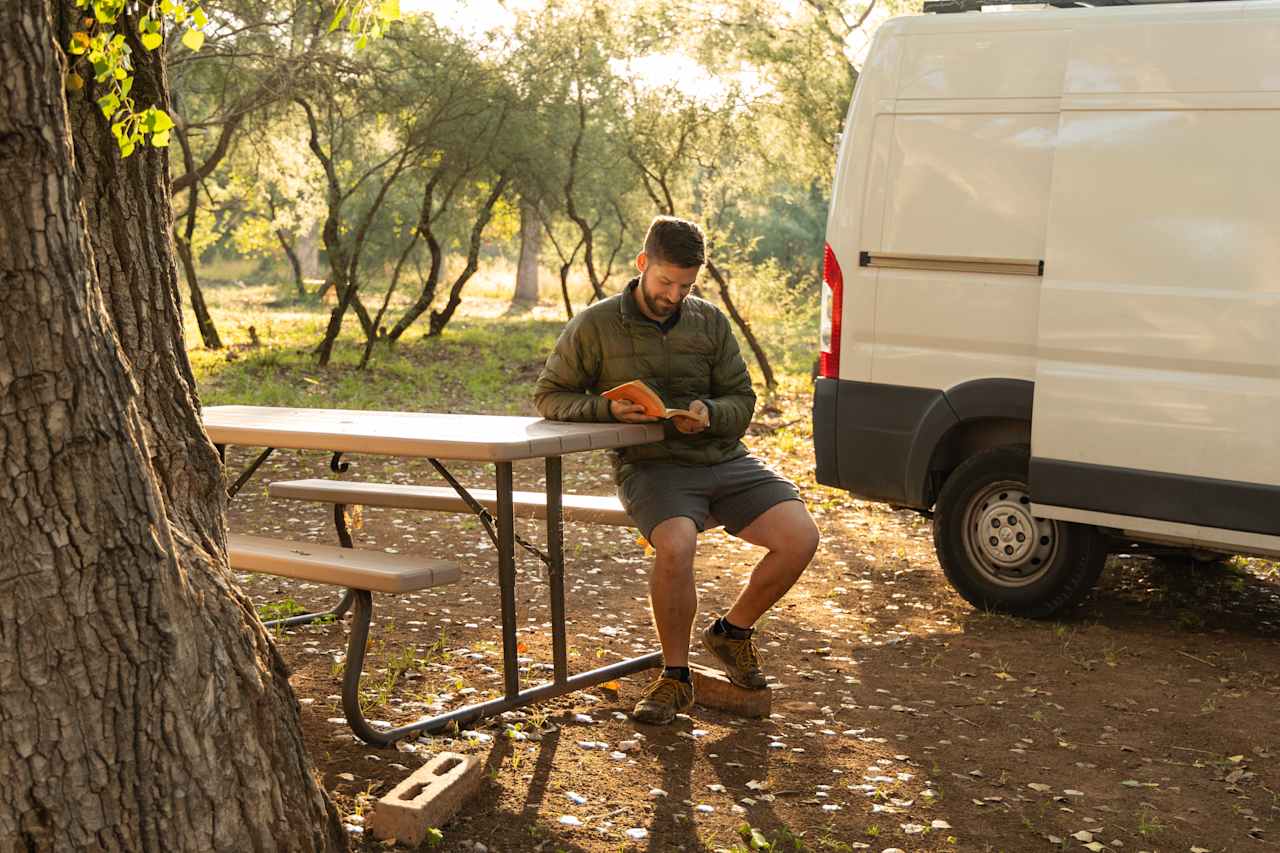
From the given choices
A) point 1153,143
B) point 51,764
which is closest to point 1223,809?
point 1153,143

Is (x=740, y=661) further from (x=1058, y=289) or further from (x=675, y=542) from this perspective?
(x=1058, y=289)

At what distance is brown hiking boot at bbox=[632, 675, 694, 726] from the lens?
522cm

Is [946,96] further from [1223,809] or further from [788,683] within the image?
[1223,809]

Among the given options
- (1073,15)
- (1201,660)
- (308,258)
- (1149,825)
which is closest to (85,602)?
(1149,825)

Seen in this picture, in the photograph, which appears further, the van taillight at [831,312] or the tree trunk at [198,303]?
the tree trunk at [198,303]

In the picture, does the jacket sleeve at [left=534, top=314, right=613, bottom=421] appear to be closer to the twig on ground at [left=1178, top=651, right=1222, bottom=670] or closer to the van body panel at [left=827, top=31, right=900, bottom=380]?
the van body panel at [left=827, top=31, right=900, bottom=380]

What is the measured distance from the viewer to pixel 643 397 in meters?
5.18

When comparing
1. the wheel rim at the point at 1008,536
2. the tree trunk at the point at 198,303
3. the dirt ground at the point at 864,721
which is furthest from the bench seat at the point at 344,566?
the tree trunk at the point at 198,303

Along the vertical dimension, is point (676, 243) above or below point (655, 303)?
above

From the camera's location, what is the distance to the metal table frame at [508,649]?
15.6 feet

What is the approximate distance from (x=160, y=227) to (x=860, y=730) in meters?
3.17

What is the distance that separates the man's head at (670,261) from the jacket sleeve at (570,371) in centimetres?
28

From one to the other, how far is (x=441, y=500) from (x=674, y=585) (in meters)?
1.43

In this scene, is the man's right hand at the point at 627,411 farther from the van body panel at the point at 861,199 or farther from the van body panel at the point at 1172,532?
the van body panel at the point at 1172,532
